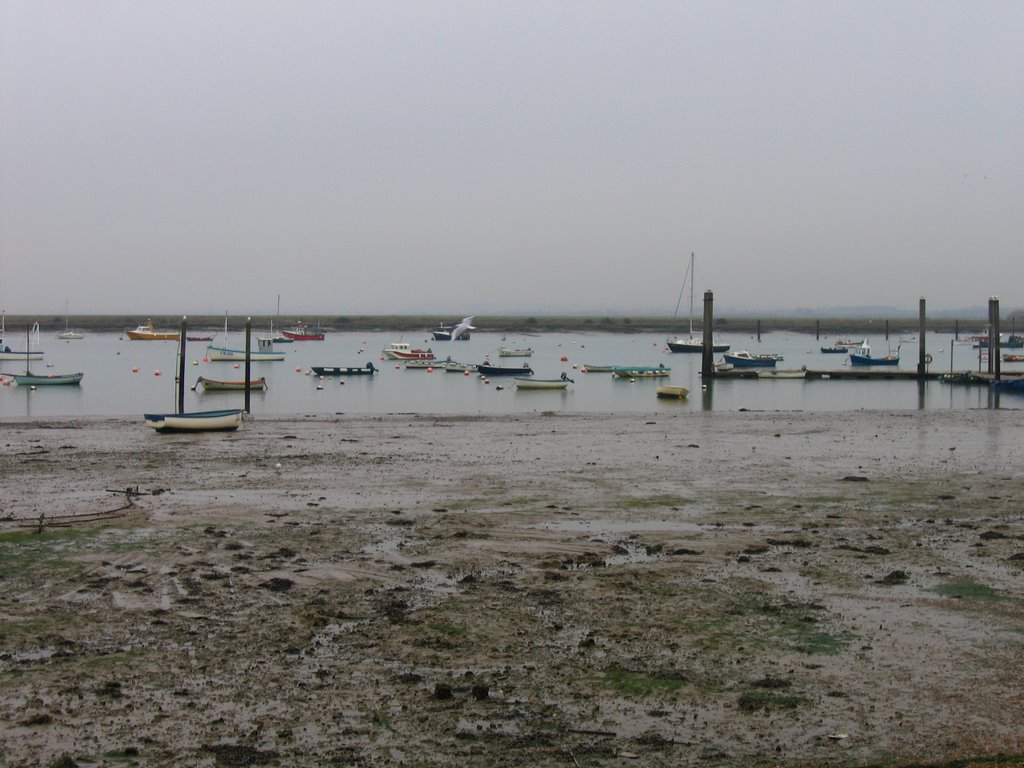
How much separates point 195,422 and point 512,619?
23.4 meters

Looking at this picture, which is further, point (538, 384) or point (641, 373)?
point (641, 373)

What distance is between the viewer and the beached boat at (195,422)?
3253cm

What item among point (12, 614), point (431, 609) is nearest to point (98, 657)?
point (12, 614)

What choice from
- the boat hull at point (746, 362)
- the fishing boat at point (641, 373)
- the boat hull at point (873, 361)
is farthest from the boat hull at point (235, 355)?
the boat hull at point (873, 361)

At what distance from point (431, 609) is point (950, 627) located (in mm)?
5252

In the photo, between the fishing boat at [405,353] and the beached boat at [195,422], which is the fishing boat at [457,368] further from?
the beached boat at [195,422]

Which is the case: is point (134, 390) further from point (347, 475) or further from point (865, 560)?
point (865, 560)

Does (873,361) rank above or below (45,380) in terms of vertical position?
above

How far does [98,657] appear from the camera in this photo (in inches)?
390

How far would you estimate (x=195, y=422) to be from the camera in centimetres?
3256

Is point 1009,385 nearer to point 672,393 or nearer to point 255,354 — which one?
point 672,393

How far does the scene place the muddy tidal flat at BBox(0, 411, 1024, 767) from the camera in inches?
322

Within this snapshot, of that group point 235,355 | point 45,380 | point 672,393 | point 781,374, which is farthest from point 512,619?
point 235,355

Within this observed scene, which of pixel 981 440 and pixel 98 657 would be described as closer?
pixel 98 657
